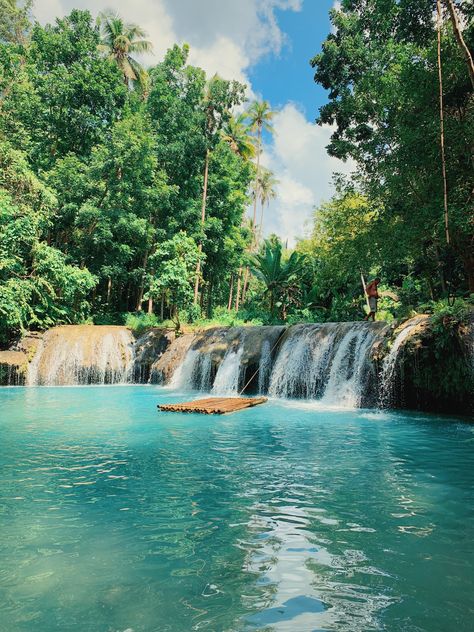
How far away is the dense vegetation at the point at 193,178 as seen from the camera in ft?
45.8

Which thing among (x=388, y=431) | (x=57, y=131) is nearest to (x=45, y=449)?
(x=388, y=431)

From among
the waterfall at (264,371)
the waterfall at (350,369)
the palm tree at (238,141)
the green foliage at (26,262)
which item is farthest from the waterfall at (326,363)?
the palm tree at (238,141)

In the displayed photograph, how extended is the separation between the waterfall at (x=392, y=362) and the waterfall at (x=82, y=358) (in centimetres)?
1111

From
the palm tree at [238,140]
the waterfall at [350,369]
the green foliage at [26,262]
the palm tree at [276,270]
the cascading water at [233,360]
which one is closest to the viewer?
the waterfall at [350,369]

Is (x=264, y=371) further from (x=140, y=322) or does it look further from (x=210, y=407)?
(x=140, y=322)

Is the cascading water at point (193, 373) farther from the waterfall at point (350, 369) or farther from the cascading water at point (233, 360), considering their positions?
the waterfall at point (350, 369)

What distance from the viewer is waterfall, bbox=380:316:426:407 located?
1217 centimetres

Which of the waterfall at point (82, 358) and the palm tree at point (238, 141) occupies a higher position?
the palm tree at point (238, 141)

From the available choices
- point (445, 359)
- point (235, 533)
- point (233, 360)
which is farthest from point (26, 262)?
point (235, 533)

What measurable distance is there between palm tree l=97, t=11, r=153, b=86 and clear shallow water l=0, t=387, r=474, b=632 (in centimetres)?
3134

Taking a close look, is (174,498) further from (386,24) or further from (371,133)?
(371,133)

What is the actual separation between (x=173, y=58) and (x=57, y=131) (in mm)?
8139

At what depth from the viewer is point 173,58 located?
2761cm

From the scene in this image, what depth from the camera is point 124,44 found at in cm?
3189
